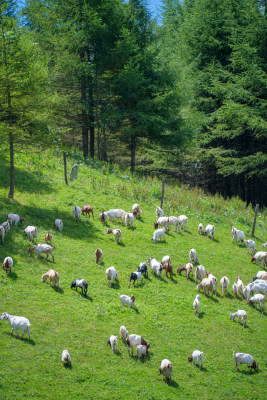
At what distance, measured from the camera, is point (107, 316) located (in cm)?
1359

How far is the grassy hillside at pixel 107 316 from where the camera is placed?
10.7 m

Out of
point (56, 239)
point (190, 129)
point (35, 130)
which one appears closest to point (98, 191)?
point (35, 130)

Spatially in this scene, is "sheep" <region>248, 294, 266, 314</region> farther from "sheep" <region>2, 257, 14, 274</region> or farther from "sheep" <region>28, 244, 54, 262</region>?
"sheep" <region>2, 257, 14, 274</region>

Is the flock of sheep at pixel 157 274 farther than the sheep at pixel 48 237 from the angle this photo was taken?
No

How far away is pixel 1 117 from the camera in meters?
21.9

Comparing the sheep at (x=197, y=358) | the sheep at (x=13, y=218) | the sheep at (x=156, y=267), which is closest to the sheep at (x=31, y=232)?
the sheep at (x=13, y=218)

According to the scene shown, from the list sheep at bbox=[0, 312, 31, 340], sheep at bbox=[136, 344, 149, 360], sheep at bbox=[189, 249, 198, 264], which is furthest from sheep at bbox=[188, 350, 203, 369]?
sheep at bbox=[189, 249, 198, 264]

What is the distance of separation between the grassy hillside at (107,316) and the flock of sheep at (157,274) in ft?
0.96

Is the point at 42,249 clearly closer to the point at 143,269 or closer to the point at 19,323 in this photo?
the point at 143,269

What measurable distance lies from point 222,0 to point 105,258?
107 feet

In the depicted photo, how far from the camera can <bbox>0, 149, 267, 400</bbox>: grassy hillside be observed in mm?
10672

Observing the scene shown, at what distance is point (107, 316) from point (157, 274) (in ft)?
13.7

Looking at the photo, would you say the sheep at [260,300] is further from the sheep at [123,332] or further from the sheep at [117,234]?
the sheep at [117,234]

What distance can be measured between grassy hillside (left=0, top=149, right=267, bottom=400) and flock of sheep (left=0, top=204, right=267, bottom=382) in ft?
0.96
